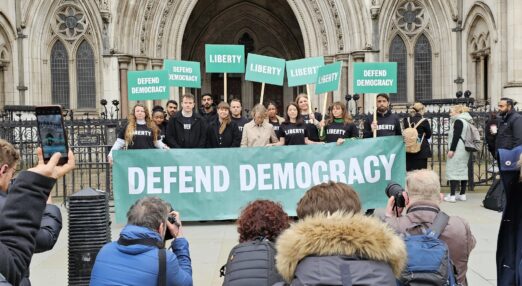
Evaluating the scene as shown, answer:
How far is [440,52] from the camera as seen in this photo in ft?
72.4

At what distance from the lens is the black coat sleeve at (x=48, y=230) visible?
3.63 meters

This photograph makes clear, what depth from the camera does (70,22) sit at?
2241 centimetres

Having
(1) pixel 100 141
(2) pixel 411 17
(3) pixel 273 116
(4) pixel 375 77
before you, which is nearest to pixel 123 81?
(1) pixel 100 141

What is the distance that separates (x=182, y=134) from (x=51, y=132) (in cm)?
661

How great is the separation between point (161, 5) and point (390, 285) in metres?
19.7

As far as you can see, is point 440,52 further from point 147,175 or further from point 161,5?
point 147,175

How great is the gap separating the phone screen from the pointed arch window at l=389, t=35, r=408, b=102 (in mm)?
20234

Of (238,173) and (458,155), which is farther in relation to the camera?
(458,155)

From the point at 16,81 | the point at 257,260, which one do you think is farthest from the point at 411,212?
the point at 16,81

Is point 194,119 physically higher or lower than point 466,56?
lower

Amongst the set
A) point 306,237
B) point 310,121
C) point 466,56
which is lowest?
point 306,237

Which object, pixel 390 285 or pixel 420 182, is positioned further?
pixel 420 182

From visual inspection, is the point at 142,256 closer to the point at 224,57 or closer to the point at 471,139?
the point at 224,57

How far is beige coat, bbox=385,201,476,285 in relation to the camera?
3875 mm
